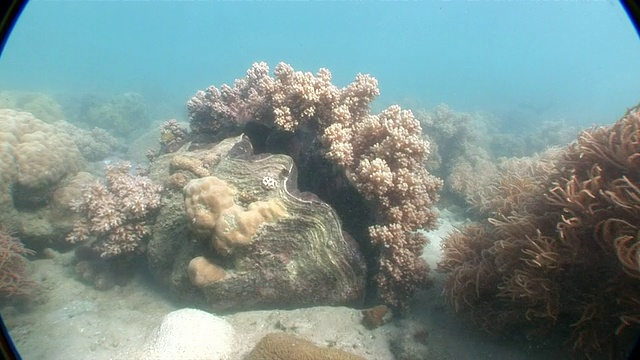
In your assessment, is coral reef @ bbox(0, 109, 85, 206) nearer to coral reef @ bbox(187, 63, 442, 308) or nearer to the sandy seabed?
the sandy seabed

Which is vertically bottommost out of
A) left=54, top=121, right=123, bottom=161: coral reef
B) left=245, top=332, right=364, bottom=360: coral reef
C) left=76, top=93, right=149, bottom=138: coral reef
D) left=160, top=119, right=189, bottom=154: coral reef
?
left=245, top=332, right=364, bottom=360: coral reef

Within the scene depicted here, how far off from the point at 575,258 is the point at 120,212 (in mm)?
6696

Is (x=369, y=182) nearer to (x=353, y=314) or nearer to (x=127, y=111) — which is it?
(x=353, y=314)

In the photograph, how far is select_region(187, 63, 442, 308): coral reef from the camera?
4.79 metres

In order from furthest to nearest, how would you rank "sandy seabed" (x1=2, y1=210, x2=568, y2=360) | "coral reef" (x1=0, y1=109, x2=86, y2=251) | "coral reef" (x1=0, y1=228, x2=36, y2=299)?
"coral reef" (x1=0, y1=109, x2=86, y2=251) → "coral reef" (x1=0, y1=228, x2=36, y2=299) → "sandy seabed" (x1=2, y1=210, x2=568, y2=360)

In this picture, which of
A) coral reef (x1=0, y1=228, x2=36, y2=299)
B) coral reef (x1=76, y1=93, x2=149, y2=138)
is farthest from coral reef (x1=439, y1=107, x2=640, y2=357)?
coral reef (x1=76, y1=93, x2=149, y2=138)

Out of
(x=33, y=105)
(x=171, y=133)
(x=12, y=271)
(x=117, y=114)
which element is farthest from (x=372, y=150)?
(x=33, y=105)

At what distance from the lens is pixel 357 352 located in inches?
160

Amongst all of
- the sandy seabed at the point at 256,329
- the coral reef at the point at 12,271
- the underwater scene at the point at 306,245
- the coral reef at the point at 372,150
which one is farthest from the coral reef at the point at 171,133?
the sandy seabed at the point at 256,329

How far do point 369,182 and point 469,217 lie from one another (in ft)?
18.6

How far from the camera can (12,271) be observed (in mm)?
5352

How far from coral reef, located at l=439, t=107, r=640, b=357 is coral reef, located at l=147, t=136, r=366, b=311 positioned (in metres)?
1.74

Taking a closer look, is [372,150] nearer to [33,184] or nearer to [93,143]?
[33,184]

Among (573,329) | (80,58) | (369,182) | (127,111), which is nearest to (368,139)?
(369,182)
